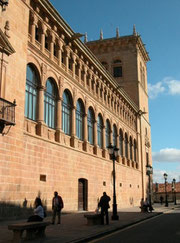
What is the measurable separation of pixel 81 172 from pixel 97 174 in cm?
391

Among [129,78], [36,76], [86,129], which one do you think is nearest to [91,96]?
[86,129]

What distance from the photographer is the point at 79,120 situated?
27.5 m

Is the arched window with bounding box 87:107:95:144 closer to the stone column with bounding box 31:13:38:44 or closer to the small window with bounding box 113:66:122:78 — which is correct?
the stone column with bounding box 31:13:38:44

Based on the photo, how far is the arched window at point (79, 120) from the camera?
27.0m

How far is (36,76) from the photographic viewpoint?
2105 centimetres

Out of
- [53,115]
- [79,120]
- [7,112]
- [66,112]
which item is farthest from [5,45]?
[79,120]

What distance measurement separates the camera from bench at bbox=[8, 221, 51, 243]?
9227mm

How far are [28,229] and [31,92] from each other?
1174 centimetres

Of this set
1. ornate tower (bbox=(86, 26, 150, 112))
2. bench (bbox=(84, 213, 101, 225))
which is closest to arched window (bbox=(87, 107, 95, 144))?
bench (bbox=(84, 213, 101, 225))

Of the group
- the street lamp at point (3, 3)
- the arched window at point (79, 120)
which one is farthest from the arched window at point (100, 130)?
the street lamp at point (3, 3)

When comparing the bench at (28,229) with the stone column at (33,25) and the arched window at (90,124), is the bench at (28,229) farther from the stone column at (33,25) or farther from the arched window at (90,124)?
the arched window at (90,124)

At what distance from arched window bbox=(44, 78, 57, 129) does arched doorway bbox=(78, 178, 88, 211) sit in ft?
19.9

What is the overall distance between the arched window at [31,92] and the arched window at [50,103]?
1303mm

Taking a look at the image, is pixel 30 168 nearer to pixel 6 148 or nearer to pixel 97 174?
pixel 6 148
